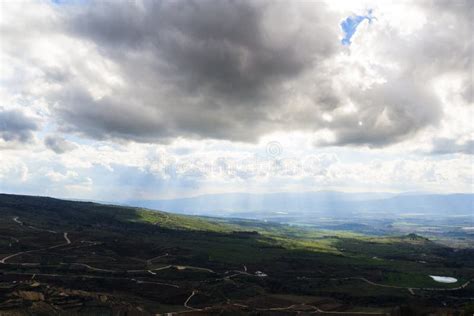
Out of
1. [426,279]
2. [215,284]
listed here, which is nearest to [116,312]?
[215,284]

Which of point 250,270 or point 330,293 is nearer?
point 330,293

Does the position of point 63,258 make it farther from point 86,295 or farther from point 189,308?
point 189,308

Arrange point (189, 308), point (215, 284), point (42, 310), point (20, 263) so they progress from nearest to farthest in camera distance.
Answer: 1. point (42, 310)
2. point (189, 308)
3. point (215, 284)
4. point (20, 263)

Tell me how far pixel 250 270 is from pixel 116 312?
9060 centimetres

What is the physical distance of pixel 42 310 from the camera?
117750 mm

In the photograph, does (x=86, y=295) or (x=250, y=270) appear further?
(x=250, y=270)

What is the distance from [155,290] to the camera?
151 meters

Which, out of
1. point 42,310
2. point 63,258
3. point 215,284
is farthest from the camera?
point 63,258

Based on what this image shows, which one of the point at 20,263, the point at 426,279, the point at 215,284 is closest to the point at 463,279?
the point at 426,279

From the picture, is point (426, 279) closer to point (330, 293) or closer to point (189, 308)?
point (330, 293)

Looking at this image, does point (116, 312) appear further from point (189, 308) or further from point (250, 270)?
point (250, 270)

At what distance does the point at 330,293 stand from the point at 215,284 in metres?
45.1

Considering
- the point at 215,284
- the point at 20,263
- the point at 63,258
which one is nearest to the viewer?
the point at 215,284

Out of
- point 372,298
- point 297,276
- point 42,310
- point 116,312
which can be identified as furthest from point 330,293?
point 42,310
